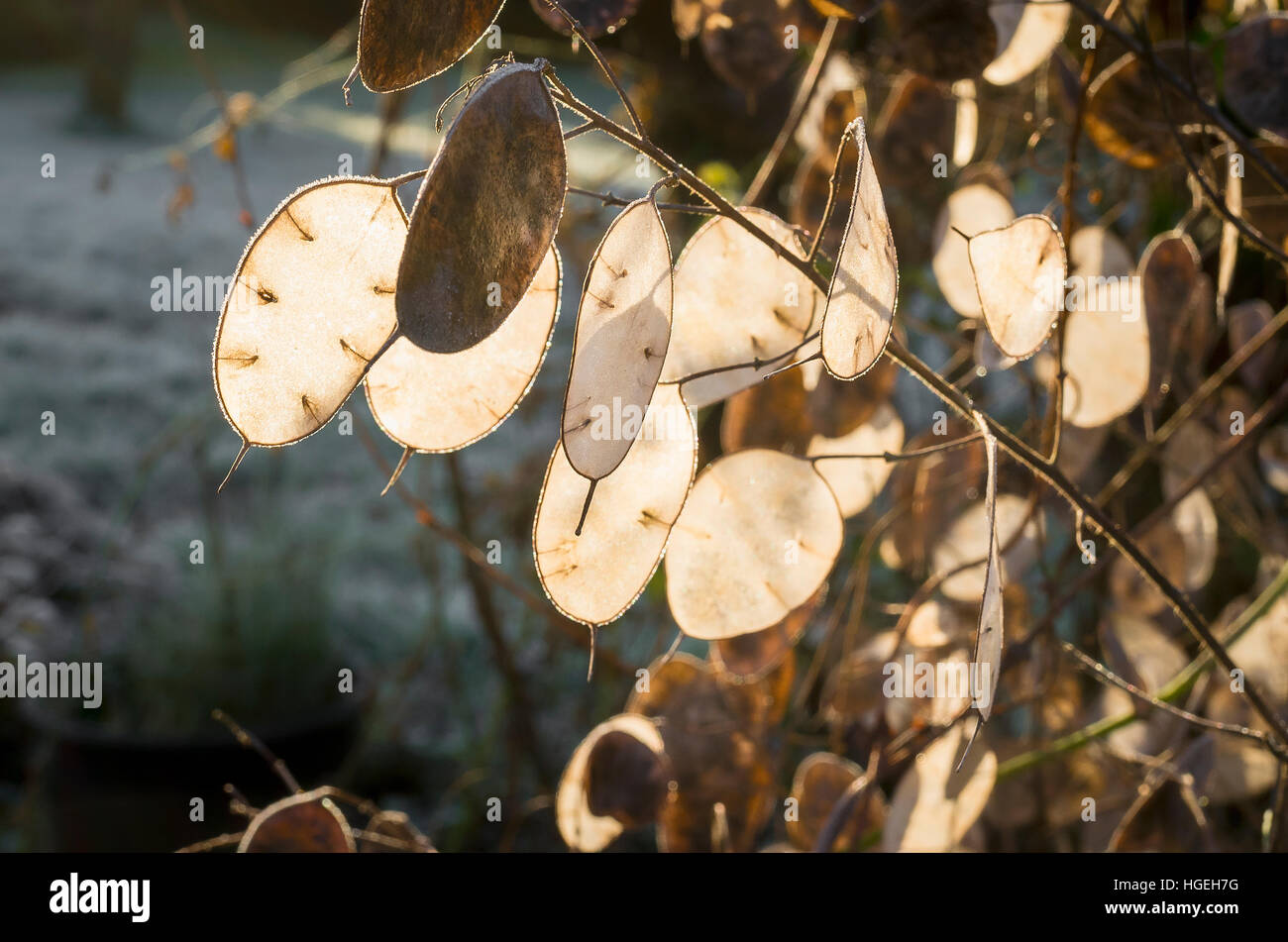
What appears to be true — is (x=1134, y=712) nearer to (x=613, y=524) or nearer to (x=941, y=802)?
(x=941, y=802)

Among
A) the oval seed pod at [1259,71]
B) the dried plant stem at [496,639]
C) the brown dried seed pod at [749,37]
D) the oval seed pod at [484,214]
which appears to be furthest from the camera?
the dried plant stem at [496,639]

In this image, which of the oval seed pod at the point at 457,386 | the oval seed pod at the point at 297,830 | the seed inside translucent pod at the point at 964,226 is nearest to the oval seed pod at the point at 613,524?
the oval seed pod at the point at 457,386

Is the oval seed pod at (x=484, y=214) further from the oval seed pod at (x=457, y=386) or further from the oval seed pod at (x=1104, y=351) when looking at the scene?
the oval seed pod at (x=1104, y=351)

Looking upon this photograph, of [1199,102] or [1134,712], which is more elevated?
[1199,102]

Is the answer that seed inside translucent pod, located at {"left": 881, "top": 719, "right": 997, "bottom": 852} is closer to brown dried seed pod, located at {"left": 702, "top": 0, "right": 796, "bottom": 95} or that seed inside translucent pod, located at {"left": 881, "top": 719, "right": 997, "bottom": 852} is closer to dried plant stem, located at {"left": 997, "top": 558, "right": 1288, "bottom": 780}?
dried plant stem, located at {"left": 997, "top": 558, "right": 1288, "bottom": 780}

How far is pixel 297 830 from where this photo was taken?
386 millimetres

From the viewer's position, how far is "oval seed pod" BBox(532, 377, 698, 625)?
0.29 metres

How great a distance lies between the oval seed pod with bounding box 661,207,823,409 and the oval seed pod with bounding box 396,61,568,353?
0.11 m

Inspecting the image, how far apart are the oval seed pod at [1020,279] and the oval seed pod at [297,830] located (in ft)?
0.89

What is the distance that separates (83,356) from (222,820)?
68.1 inches

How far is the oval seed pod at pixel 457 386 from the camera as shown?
11.6 inches

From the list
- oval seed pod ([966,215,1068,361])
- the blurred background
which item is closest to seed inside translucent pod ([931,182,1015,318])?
the blurred background

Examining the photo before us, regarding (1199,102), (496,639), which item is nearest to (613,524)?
(1199,102)

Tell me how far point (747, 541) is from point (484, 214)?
17 cm
